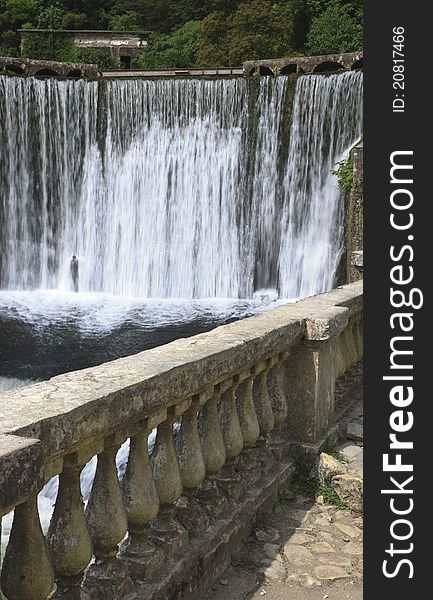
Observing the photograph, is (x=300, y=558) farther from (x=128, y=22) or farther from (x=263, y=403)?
(x=128, y=22)

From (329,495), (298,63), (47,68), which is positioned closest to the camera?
(329,495)

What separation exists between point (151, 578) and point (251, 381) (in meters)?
1.22

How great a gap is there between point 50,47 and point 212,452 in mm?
38806

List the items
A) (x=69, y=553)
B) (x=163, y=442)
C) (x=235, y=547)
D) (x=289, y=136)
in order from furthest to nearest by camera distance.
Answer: (x=289, y=136)
(x=235, y=547)
(x=163, y=442)
(x=69, y=553)

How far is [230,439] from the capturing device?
3553mm

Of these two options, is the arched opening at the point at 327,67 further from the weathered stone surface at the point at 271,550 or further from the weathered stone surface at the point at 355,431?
the weathered stone surface at the point at 271,550

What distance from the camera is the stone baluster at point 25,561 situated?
218 cm

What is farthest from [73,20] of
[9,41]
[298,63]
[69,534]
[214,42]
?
[69,534]

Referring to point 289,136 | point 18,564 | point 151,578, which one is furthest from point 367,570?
point 289,136

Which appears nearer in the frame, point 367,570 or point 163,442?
point 367,570

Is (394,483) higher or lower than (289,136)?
lower

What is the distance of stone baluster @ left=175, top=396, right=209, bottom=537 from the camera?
3.16m

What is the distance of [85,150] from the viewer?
768 inches

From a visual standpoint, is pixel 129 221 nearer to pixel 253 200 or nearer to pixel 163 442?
pixel 253 200
